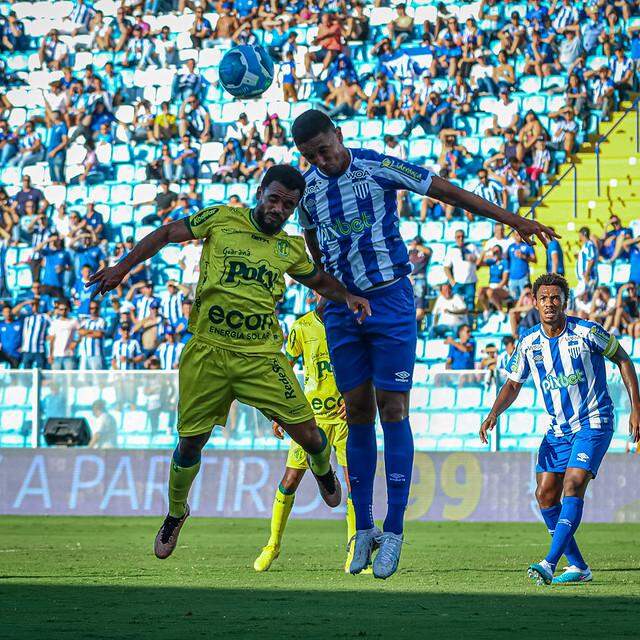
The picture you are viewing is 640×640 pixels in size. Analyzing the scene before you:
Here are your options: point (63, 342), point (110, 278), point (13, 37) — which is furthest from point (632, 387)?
point (13, 37)

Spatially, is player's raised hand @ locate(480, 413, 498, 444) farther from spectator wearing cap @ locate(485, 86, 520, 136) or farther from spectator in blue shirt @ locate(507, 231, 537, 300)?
spectator wearing cap @ locate(485, 86, 520, 136)

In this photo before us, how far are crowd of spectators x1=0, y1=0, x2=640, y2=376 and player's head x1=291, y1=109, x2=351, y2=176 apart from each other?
35.9 ft

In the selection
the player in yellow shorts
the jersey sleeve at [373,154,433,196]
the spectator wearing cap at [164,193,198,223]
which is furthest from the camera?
the spectator wearing cap at [164,193,198,223]

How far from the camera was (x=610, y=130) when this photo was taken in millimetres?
22703

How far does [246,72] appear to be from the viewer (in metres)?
12.0

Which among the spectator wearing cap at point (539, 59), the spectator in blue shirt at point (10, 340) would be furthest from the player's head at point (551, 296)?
the spectator wearing cap at point (539, 59)

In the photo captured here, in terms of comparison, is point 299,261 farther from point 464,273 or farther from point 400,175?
point 464,273

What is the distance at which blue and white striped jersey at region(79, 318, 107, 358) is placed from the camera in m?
20.7

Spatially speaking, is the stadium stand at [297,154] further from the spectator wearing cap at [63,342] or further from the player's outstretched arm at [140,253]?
the player's outstretched arm at [140,253]

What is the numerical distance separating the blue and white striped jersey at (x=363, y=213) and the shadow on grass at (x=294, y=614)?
75.1 inches

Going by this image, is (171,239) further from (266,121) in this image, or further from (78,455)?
(266,121)

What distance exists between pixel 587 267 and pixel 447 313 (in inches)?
85.3

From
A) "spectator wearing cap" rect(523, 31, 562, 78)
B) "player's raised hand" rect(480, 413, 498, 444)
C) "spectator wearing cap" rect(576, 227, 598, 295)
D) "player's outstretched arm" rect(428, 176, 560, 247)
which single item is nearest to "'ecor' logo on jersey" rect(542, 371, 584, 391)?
"player's raised hand" rect(480, 413, 498, 444)

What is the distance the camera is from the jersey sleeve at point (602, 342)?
9531 millimetres
